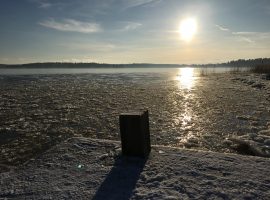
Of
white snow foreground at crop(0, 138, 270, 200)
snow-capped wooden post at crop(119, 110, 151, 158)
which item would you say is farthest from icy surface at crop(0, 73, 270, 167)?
snow-capped wooden post at crop(119, 110, 151, 158)

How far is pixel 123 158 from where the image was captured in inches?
178

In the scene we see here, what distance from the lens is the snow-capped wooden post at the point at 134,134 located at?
14.6 feet

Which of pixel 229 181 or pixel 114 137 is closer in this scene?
pixel 229 181

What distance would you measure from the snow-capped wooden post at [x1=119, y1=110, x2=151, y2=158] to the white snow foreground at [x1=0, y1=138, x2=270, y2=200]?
0.45 ft

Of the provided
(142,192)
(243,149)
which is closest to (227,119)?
(243,149)

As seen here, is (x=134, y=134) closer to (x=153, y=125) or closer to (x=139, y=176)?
(x=139, y=176)

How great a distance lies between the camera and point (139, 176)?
389 cm

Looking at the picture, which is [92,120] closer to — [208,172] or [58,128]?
[58,128]

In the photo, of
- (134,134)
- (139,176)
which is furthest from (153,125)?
(139,176)

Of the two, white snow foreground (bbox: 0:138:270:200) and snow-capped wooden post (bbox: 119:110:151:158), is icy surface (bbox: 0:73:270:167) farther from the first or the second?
snow-capped wooden post (bbox: 119:110:151:158)

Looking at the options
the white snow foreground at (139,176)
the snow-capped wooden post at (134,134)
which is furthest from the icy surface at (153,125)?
the snow-capped wooden post at (134,134)

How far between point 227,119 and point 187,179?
596cm

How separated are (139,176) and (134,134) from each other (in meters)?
0.79

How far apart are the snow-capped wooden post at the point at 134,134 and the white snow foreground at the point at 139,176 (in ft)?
0.45
